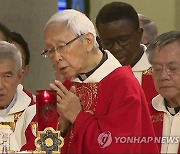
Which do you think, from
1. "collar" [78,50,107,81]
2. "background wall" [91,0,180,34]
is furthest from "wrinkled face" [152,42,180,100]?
"background wall" [91,0,180,34]

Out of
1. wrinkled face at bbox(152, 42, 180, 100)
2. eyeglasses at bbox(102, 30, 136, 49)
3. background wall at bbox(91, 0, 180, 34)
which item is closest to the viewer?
wrinkled face at bbox(152, 42, 180, 100)

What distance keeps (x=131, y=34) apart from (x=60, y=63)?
124 centimetres

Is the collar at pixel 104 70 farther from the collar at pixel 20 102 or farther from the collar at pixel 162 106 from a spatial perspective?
the collar at pixel 20 102

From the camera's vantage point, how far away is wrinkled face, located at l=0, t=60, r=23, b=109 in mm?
3708

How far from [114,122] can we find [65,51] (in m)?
0.40

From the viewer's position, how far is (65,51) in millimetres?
3051

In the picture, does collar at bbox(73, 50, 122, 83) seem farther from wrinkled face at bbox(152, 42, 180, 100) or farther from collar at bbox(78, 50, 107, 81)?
wrinkled face at bbox(152, 42, 180, 100)

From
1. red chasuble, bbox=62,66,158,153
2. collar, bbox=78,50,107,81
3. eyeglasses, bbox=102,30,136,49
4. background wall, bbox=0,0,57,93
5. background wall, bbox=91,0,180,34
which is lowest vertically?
red chasuble, bbox=62,66,158,153

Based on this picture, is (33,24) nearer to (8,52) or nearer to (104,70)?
(8,52)

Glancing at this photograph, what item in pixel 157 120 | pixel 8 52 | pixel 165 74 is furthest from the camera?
pixel 8 52

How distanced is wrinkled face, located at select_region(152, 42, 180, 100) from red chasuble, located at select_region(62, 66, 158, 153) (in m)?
0.38

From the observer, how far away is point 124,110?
294 centimetres

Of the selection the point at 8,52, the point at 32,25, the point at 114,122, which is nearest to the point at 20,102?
the point at 8,52

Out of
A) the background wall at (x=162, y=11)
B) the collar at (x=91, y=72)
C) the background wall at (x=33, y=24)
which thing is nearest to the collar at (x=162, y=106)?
the collar at (x=91, y=72)
